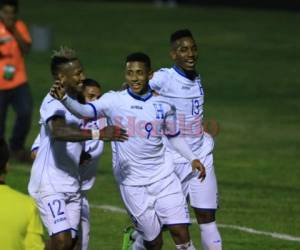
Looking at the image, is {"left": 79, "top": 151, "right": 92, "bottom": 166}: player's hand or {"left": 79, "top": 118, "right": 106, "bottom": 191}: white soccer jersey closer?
{"left": 79, "top": 151, "right": 92, "bottom": 166}: player's hand

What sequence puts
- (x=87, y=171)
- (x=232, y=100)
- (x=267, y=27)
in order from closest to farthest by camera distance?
(x=87, y=171)
(x=232, y=100)
(x=267, y=27)

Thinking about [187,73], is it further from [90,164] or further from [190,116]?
[90,164]

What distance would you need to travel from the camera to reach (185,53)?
47.4 feet

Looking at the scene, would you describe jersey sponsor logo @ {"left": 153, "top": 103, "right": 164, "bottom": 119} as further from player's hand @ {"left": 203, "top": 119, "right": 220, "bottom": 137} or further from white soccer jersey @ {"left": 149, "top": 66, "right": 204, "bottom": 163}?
player's hand @ {"left": 203, "top": 119, "right": 220, "bottom": 137}

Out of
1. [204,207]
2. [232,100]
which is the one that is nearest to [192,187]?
[204,207]

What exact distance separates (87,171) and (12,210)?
427 cm

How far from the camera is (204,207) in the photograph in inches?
567

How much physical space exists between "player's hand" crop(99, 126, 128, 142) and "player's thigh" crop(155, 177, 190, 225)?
3.44 ft

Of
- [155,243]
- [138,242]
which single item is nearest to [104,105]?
[155,243]

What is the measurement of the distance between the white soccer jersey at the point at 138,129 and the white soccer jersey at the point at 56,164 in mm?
366

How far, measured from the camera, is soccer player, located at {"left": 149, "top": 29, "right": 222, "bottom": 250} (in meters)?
14.4

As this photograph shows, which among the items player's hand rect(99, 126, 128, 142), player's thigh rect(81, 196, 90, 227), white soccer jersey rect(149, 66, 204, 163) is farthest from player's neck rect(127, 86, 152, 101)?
player's thigh rect(81, 196, 90, 227)

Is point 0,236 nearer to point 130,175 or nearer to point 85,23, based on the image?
point 130,175

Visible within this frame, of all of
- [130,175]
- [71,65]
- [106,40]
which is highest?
[71,65]
